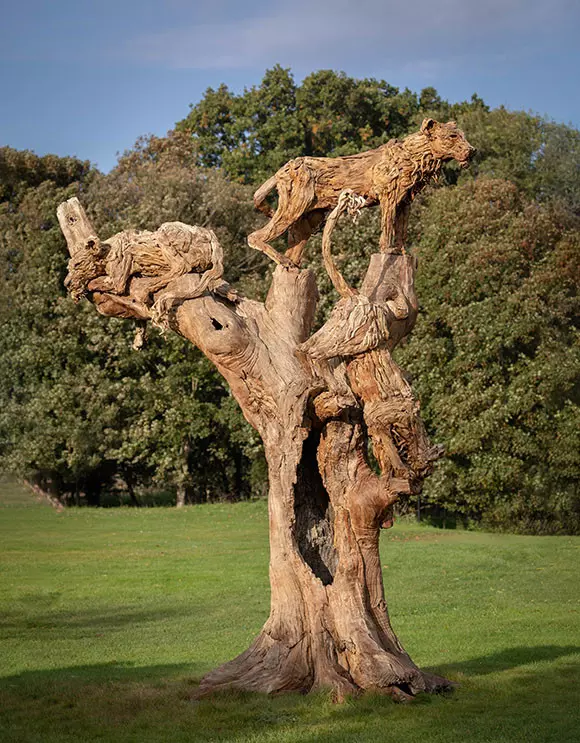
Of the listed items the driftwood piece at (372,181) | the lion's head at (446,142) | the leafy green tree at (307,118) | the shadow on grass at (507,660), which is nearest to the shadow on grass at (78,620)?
the shadow on grass at (507,660)

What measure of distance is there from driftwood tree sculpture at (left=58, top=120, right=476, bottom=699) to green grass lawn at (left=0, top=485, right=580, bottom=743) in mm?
433

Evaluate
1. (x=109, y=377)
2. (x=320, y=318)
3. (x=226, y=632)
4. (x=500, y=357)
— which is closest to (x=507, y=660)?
(x=226, y=632)

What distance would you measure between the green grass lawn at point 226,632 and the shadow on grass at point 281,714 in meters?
0.02

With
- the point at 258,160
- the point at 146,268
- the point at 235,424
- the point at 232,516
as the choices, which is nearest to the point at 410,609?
the point at 146,268

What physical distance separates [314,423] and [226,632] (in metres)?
6.76

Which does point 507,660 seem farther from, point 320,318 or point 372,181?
point 320,318

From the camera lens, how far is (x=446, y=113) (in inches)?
1813

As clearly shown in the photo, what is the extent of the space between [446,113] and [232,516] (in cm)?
2200

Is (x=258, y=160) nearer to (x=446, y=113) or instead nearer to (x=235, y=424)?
(x=446, y=113)

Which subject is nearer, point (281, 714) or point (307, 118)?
point (281, 714)

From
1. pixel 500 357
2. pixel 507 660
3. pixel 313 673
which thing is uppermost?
pixel 500 357

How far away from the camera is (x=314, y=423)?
10195mm

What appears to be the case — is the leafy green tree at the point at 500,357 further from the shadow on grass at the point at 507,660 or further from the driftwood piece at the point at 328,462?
the driftwood piece at the point at 328,462

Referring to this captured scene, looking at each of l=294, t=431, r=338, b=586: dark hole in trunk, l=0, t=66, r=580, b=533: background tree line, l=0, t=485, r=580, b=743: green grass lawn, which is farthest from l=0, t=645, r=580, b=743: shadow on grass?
l=0, t=66, r=580, b=533: background tree line
